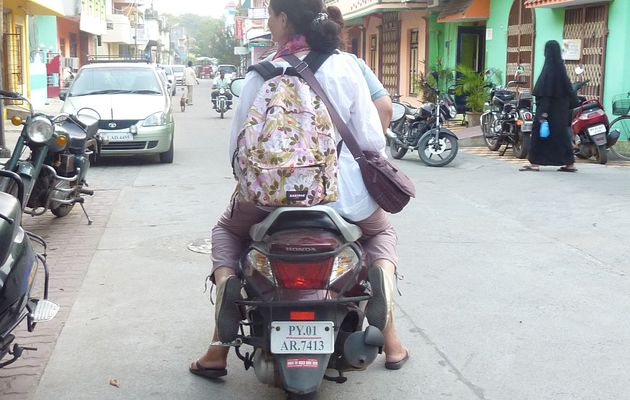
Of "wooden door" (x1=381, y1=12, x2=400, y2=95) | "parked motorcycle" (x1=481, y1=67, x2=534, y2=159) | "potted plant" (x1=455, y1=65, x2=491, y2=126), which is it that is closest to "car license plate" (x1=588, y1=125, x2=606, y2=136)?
"parked motorcycle" (x1=481, y1=67, x2=534, y2=159)

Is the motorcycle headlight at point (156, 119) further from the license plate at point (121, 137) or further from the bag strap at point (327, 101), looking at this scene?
the bag strap at point (327, 101)

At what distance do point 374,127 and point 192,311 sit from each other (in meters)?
2.15

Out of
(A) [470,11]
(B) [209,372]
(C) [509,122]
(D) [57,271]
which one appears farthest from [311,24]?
(A) [470,11]

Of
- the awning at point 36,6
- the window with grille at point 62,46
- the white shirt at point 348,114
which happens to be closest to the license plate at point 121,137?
the white shirt at point 348,114

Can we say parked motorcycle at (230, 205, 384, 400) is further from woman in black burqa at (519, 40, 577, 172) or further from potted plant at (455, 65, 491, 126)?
potted plant at (455, 65, 491, 126)

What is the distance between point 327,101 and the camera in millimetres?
3680

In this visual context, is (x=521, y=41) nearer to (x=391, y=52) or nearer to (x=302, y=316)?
(x=391, y=52)

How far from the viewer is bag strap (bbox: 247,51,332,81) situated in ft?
12.0

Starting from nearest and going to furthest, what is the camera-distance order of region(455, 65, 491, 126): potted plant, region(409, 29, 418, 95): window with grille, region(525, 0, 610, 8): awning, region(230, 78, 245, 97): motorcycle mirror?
region(230, 78, 245, 97): motorcycle mirror, region(525, 0, 610, 8): awning, region(455, 65, 491, 126): potted plant, region(409, 29, 418, 95): window with grille

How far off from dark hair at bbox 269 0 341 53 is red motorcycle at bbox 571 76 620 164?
929 cm

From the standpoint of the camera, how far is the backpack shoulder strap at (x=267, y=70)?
366 centimetres

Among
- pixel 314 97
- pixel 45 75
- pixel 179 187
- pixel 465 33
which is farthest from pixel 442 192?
pixel 45 75

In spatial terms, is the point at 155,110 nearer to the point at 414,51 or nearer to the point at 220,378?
the point at 220,378

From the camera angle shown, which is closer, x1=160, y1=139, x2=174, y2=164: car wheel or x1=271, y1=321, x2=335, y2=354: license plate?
x1=271, y1=321, x2=335, y2=354: license plate
